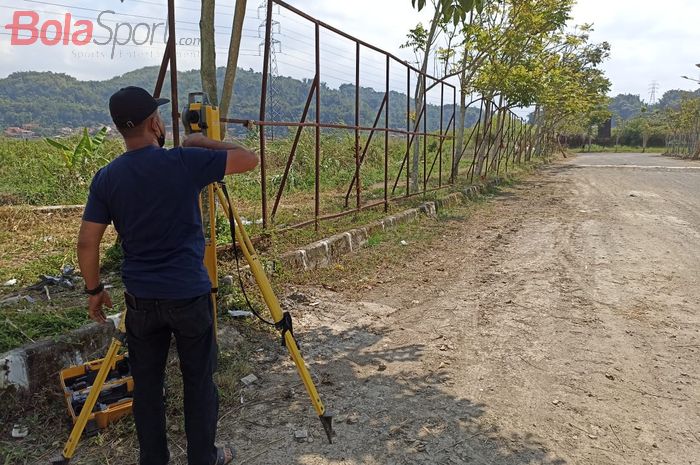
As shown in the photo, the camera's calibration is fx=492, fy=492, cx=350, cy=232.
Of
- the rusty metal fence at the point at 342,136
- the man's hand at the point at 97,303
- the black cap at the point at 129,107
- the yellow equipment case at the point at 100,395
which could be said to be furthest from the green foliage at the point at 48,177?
the black cap at the point at 129,107

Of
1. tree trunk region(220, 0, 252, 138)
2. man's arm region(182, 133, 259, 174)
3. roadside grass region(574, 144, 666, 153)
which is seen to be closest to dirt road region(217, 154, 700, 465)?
man's arm region(182, 133, 259, 174)

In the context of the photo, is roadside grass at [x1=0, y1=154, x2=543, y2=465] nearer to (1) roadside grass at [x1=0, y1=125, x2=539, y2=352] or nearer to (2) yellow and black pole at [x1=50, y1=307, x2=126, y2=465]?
(2) yellow and black pole at [x1=50, y1=307, x2=126, y2=465]

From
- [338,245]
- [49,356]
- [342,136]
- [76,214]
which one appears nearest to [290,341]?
[49,356]

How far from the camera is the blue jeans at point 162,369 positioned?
2023 mm

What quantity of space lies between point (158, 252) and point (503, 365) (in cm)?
249

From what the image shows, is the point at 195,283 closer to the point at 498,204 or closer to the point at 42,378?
the point at 42,378

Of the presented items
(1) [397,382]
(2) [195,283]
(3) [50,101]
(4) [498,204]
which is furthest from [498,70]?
(3) [50,101]

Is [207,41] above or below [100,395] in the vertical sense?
above

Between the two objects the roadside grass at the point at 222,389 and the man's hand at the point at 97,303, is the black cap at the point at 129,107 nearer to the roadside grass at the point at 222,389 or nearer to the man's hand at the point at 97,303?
the man's hand at the point at 97,303

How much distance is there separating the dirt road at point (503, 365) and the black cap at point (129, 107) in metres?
1.67

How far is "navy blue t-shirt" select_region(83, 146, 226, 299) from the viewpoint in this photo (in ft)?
6.24

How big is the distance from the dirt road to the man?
0.57m

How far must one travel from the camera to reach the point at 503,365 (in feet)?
11.3

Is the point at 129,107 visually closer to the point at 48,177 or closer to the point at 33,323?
the point at 33,323
